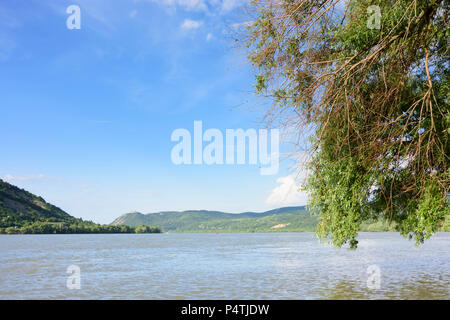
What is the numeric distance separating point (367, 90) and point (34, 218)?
522 ft

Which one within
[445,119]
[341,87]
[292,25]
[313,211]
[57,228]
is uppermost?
[292,25]

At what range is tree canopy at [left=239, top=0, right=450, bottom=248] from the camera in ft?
26.2

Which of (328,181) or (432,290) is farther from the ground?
(328,181)

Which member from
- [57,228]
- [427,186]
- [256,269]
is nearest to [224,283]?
[256,269]

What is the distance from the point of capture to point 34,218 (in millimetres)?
147625

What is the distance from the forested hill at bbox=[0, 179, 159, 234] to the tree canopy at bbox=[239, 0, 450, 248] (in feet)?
470

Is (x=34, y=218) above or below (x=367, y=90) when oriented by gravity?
below

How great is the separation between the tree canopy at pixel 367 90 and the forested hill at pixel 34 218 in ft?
470

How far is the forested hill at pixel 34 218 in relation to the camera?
136 metres

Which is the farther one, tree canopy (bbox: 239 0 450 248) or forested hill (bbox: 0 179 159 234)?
forested hill (bbox: 0 179 159 234)

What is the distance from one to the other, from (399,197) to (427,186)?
6.85 feet

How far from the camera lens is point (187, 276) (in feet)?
73.6
